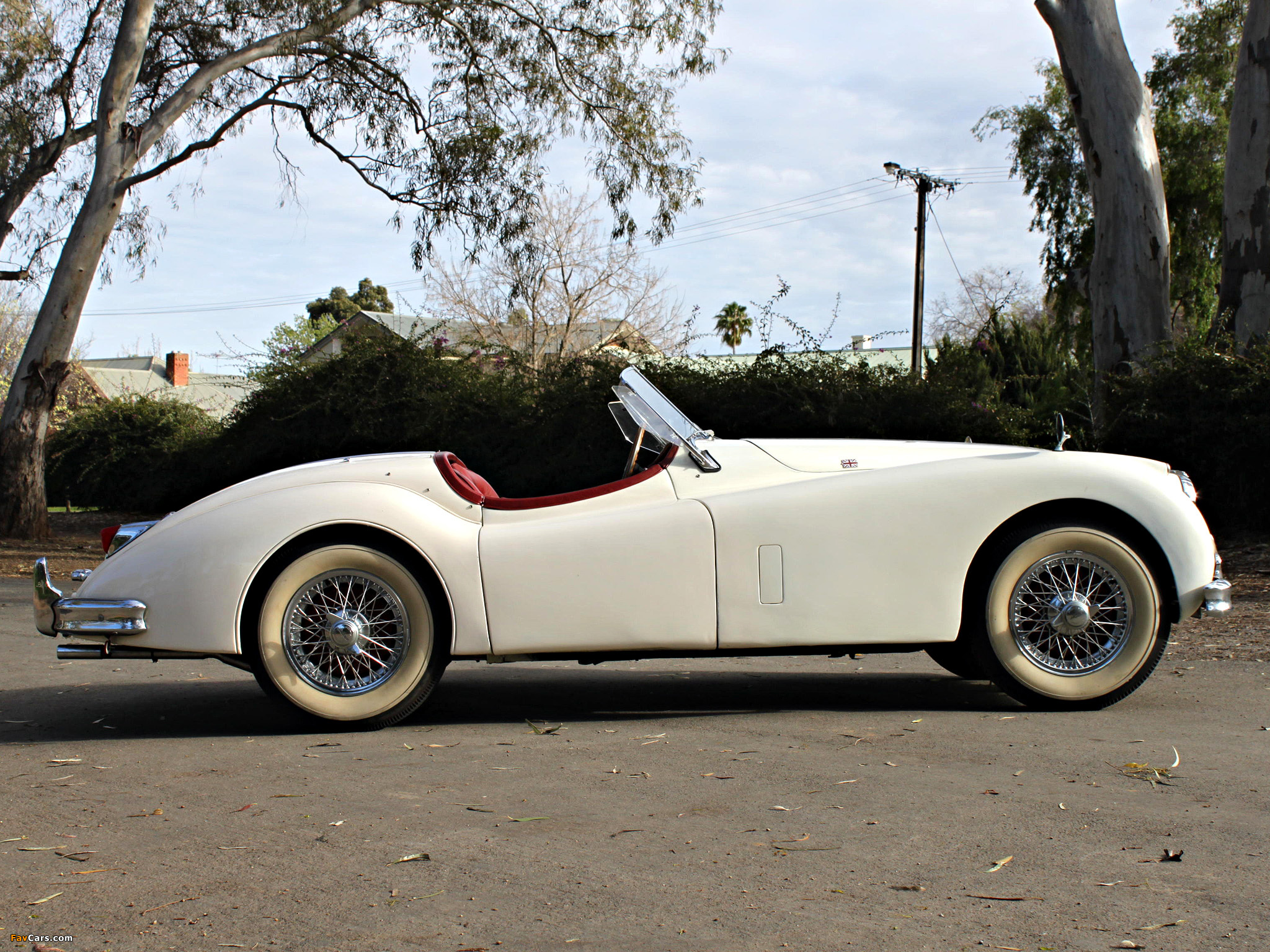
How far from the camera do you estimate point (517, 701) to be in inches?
208

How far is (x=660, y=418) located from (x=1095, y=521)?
1887 mm

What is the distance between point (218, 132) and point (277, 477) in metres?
15.0

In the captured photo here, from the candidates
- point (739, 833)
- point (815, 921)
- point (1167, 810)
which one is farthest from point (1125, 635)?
point (815, 921)

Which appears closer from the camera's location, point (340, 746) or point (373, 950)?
point (373, 950)

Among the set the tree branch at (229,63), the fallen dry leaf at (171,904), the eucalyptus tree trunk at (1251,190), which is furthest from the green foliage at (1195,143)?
the fallen dry leaf at (171,904)

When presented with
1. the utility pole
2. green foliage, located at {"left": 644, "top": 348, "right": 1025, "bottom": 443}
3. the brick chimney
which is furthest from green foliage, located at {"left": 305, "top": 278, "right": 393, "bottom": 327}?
green foliage, located at {"left": 644, "top": 348, "right": 1025, "bottom": 443}

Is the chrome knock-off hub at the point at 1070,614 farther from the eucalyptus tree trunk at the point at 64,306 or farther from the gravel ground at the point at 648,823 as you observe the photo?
the eucalyptus tree trunk at the point at 64,306

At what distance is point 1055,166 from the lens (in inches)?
987

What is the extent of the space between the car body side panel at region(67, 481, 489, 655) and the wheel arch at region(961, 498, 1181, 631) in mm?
2048

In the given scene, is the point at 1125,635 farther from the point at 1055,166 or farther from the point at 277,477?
the point at 1055,166

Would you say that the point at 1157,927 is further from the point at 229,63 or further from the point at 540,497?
the point at 229,63

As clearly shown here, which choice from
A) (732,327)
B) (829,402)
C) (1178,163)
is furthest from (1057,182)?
(732,327)

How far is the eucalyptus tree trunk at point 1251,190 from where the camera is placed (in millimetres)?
13016

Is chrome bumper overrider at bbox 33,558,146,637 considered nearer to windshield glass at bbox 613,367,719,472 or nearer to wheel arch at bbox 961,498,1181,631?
windshield glass at bbox 613,367,719,472
